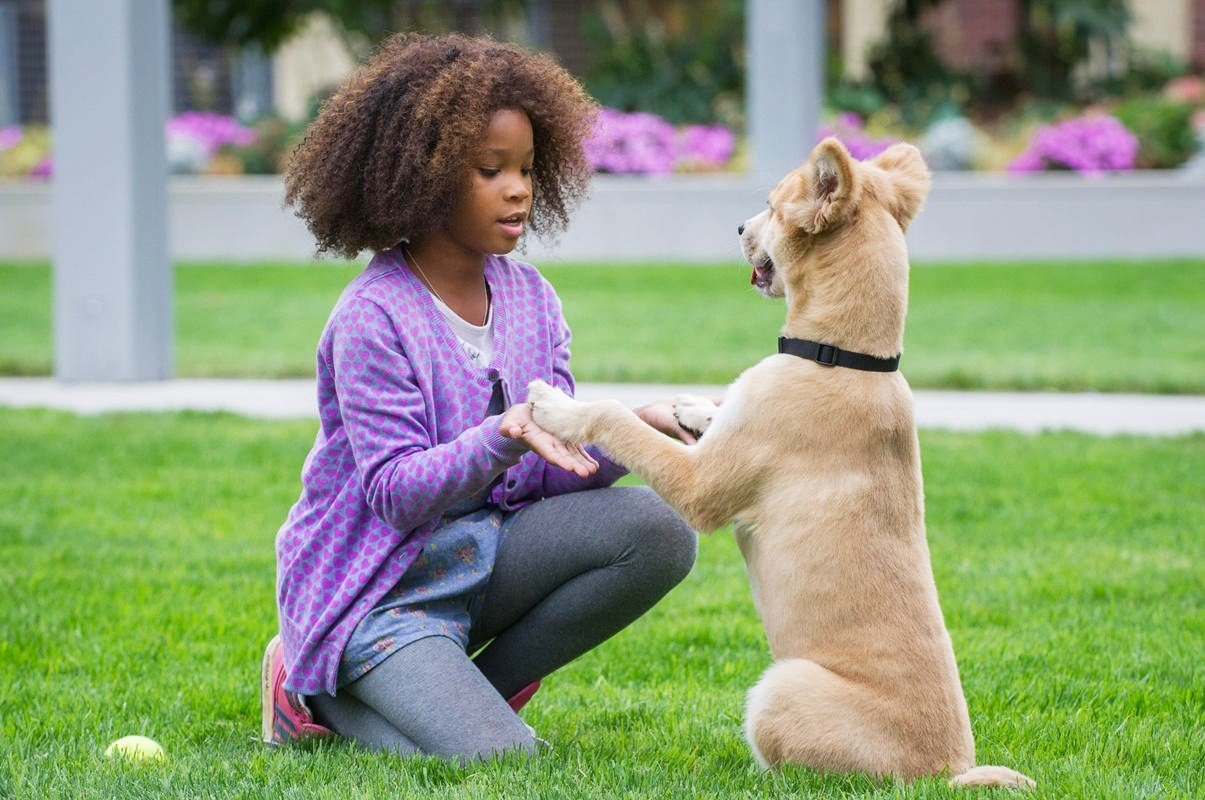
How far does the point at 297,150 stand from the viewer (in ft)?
12.7

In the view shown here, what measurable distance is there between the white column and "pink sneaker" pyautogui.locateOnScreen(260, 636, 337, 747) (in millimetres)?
6341

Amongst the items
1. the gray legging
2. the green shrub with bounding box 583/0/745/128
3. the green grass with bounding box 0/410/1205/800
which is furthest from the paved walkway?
the green shrub with bounding box 583/0/745/128

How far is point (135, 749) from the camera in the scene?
3.78 meters

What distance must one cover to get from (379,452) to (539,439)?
14.1 inches

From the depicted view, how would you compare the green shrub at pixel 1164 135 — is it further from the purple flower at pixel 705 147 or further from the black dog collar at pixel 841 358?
the black dog collar at pixel 841 358

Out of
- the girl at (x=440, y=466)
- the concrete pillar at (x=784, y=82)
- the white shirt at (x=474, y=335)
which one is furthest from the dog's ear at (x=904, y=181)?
the concrete pillar at (x=784, y=82)

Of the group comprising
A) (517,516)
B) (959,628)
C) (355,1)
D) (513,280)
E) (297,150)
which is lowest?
(959,628)

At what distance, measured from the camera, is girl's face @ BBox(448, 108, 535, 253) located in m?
3.71

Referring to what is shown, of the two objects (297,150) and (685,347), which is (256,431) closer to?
(685,347)

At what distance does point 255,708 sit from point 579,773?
111 centimetres

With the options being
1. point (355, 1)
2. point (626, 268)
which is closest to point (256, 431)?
point (626, 268)

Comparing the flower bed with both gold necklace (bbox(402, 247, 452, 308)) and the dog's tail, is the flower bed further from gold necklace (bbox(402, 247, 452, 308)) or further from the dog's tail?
the dog's tail

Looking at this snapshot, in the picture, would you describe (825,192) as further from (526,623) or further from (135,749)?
(135,749)

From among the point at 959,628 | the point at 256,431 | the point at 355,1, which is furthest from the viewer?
the point at 355,1
